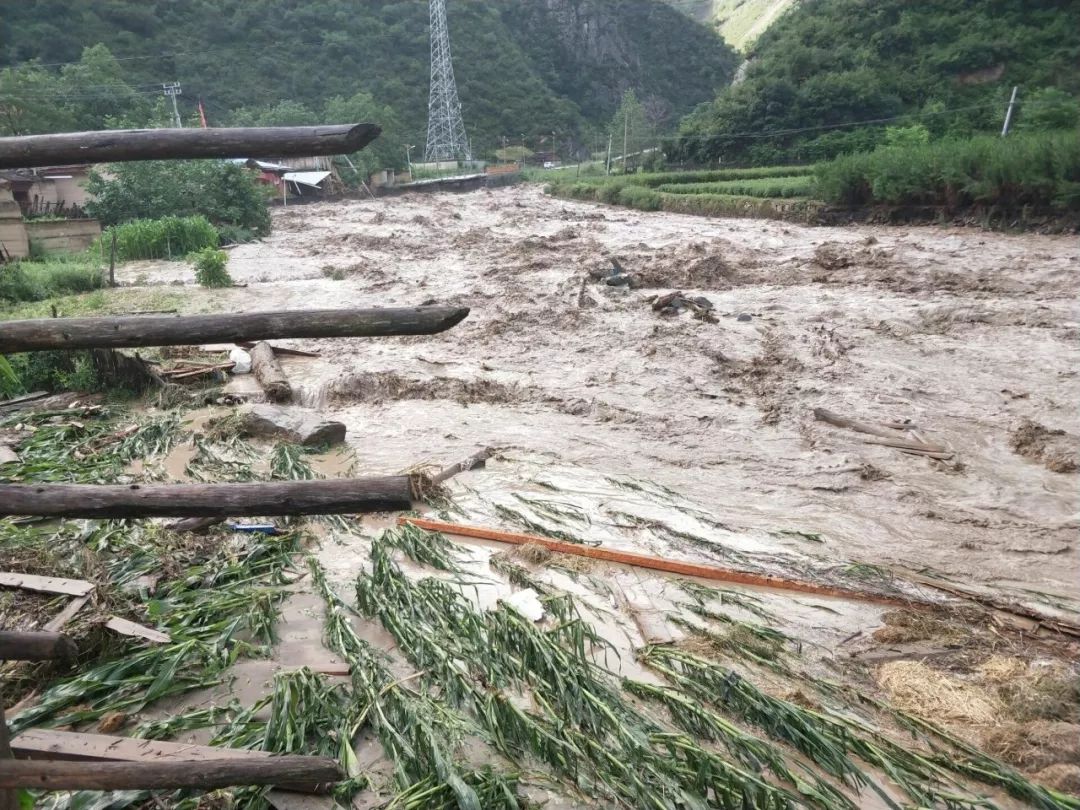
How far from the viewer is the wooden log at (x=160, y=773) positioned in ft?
5.83

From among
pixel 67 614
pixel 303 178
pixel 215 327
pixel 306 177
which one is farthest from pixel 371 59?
pixel 215 327

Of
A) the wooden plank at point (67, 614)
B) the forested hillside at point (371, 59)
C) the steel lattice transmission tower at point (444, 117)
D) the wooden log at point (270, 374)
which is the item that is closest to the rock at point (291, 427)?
the wooden log at point (270, 374)

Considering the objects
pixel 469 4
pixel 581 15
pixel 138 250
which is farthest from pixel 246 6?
pixel 138 250

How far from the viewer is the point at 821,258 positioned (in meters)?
13.9

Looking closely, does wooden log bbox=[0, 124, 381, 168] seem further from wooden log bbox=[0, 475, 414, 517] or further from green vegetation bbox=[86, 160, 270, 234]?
green vegetation bbox=[86, 160, 270, 234]

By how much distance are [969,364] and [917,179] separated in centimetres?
1244

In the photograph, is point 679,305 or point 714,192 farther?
point 714,192

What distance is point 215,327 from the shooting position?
218cm

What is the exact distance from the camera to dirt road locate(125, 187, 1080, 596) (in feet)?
16.1

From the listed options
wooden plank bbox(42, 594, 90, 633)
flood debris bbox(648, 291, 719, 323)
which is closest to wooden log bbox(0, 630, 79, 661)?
wooden plank bbox(42, 594, 90, 633)

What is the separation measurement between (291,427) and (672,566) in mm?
3857

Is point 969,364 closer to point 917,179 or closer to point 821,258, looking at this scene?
point 821,258

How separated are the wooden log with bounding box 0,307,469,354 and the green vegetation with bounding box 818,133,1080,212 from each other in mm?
17662

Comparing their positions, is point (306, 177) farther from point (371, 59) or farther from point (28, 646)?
point (28, 646)
